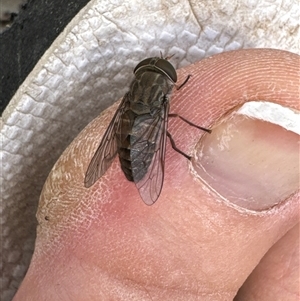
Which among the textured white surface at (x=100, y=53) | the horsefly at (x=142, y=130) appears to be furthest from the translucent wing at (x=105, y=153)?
the textured white surface at (x=100, y=53)

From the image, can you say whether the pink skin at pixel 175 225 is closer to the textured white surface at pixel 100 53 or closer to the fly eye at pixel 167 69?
the fly eye at pixel 167 69

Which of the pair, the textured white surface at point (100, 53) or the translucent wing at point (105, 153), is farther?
the textured white surface at point (100, 53)

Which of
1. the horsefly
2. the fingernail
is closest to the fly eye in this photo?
the horsefly

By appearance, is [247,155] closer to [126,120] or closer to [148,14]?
[126,120]

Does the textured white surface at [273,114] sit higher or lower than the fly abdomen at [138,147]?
higher

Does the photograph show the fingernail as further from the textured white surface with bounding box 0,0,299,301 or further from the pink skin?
the textured white surface with bounding box 0,0,299,301

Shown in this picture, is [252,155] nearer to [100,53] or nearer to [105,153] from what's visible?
[105,153]
